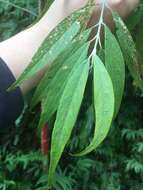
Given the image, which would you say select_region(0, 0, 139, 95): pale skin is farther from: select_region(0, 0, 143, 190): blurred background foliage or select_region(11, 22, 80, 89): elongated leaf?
select_region(0, 0, 143, 190): blurred background foliage

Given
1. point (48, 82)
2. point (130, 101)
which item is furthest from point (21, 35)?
point (130, 101)

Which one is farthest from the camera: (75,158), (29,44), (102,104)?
(75,158)

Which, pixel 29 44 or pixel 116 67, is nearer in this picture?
pixel 116 67

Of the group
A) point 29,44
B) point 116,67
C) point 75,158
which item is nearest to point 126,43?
point 116,67

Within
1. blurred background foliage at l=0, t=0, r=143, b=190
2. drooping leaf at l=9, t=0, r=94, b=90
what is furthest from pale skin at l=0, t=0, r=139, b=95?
blurred background foliage at l=0, t=0, r=143, b=190

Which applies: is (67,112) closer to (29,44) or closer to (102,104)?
(102,104)

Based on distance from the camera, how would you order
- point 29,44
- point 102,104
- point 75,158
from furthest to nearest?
point 75,158 < point 29,44 < point 102,104

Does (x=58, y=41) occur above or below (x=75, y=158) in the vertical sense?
above

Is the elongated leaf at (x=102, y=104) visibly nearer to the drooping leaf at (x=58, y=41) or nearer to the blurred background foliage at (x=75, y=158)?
the drooping leaf at (x=58, y=41)
